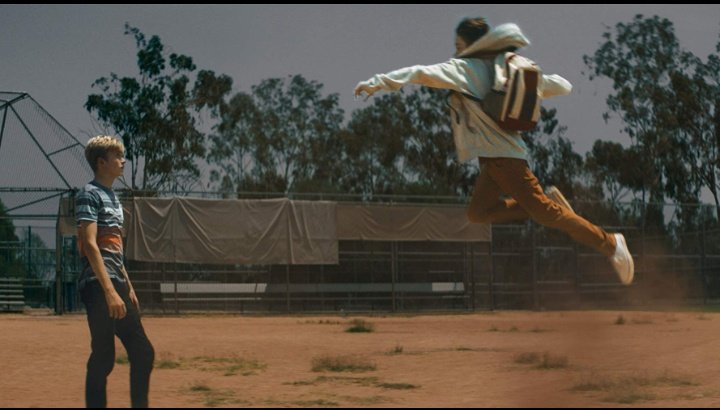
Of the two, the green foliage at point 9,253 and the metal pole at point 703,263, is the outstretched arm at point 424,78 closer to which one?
the green foliage at point 9,253

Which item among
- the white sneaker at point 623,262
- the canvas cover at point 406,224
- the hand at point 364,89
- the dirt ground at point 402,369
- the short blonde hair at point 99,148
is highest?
the canvas cover at point 406,224

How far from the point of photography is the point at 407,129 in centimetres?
5409

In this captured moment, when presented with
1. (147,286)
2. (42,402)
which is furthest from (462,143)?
(147,286)

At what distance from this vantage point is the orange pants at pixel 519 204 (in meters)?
6.54

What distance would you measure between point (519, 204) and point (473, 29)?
1.15m

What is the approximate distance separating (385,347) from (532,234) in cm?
1740

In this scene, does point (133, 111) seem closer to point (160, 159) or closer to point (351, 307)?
point (160, 159)

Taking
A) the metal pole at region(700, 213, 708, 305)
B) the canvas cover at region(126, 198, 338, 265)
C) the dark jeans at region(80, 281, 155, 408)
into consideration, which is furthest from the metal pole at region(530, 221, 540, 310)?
the dark jeans at region(80, 281, 155, 408)

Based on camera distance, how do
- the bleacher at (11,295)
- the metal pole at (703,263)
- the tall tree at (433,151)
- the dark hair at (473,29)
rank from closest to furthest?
the dark hair at (473,29)
the bleacher at (11,295)
the metal pole at (703,263)
the tall tree at (433,151)

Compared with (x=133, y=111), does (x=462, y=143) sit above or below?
below

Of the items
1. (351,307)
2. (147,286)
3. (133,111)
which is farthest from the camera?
(133,111)

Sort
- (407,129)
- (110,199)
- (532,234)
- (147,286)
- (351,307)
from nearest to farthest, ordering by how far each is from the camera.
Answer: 1. (110,199)
2. (147,286)
3. (351,307)
4. (532,234)
5. (407,129)

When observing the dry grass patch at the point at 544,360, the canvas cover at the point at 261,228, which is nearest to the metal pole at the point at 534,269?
the canvas cover at the point at 261,228

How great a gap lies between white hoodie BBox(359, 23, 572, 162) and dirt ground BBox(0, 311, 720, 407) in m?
1.64
